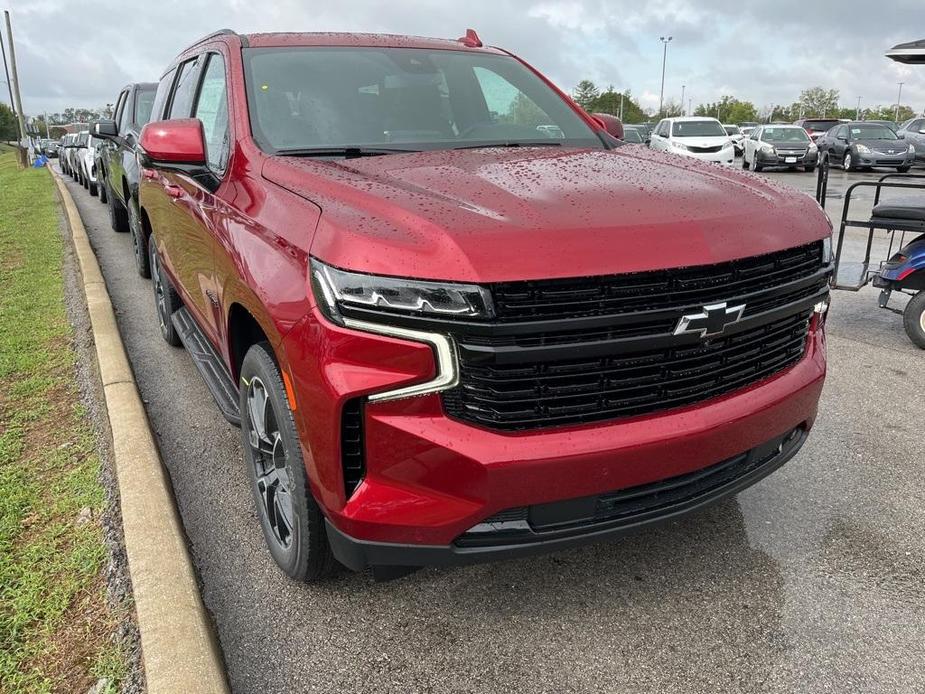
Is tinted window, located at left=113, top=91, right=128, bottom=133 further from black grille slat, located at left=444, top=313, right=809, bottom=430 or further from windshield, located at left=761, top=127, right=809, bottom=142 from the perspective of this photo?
windshield, located at left=761, top=127, right=809, bottom=142

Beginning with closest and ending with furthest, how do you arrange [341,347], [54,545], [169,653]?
1. [341,347]
2. [169,653]
3. [54,545]

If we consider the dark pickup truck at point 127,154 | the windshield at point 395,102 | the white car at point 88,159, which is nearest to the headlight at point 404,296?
the windshield at point 395,102

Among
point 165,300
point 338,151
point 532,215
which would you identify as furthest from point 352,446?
point 165,300

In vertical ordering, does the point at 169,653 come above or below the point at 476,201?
below

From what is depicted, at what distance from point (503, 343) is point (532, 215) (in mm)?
406

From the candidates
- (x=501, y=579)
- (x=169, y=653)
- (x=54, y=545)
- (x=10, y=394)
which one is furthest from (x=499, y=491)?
(x=10, y=394)

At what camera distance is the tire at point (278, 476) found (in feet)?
7.82

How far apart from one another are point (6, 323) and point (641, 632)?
17.4 feet

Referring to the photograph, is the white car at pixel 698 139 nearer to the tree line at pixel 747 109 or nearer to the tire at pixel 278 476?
the tire at pixel 278 476

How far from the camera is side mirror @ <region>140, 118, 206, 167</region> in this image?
10.1 feet

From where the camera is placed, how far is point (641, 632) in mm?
2459

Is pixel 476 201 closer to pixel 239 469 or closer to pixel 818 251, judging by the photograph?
pixel 818 251

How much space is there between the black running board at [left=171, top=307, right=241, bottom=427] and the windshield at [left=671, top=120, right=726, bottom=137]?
20582 mm

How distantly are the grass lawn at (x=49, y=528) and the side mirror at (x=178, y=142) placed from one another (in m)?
1.44
